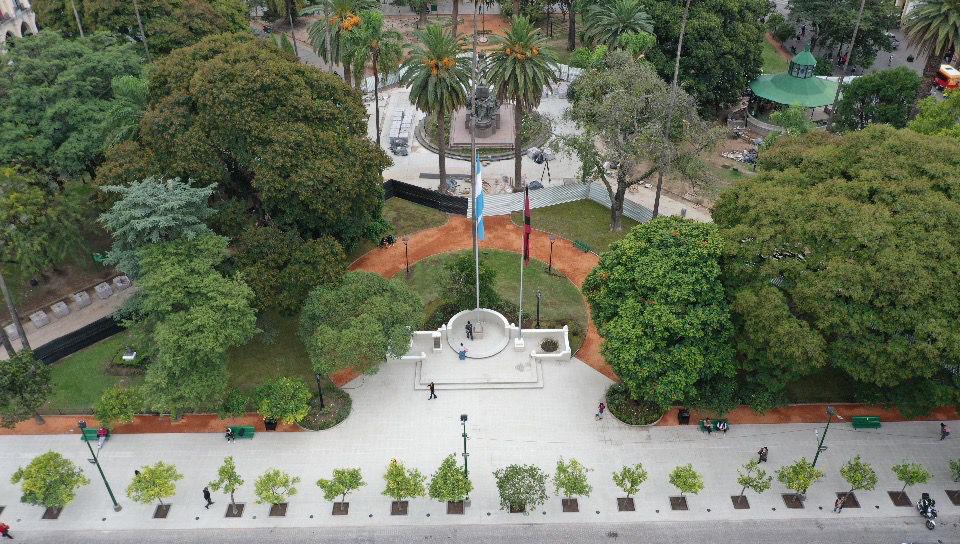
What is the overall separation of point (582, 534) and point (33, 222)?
42166mm

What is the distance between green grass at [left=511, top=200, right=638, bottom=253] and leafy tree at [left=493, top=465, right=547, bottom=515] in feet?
84.4

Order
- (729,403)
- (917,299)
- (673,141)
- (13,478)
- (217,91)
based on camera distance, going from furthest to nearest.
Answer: (673,141) → (217,91) → (729,403) → (13,478) → (917,299)

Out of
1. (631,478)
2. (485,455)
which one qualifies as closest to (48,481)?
(485,455)

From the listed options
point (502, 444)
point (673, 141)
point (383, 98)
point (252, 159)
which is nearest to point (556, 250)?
point (673, 141)

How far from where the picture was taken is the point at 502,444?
1716 inches

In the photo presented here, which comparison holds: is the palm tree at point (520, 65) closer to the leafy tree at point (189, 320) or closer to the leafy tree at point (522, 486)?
the leafy tree at point (189, 320)

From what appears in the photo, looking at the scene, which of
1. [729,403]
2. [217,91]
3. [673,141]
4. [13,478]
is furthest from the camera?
→ [673,141]

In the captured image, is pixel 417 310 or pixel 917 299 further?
pixel 417 310

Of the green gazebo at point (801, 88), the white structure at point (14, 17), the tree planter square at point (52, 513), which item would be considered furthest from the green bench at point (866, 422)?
the white structure at point (14, 17)

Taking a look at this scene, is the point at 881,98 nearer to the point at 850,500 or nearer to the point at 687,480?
the point at 850,500

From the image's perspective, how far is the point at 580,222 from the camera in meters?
63.2

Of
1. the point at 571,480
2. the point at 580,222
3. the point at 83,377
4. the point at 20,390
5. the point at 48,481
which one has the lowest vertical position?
the point at 83,377

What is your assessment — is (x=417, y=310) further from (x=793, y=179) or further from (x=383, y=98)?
(x=383, y=98)

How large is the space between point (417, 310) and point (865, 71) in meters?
70.4
